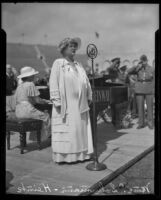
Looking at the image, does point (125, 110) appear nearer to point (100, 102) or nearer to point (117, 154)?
point (100, 102)

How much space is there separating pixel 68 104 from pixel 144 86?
3524 millimetres

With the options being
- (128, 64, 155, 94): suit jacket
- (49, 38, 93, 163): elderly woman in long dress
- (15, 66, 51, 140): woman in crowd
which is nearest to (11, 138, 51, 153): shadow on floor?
(15, 66, 51, 140): woman in crowd

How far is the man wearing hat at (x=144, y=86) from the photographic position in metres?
7.61

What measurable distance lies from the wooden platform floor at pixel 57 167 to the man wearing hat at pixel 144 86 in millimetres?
1259

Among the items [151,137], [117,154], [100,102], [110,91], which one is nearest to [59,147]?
[117,154]

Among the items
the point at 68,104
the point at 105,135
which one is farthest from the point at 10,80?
the point at 105,135

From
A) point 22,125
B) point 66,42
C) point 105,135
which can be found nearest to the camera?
point 66,42

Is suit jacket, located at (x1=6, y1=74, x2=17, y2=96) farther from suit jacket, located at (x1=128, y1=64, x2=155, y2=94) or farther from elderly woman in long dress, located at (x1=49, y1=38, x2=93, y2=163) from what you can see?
suit jacket, located at (x1=128, y1=64, x2=155, y2=94)

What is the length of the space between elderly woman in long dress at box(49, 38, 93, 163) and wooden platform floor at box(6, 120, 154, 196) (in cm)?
26

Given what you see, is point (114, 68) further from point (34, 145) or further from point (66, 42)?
point (66, 42)

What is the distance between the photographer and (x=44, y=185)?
13.7 ft

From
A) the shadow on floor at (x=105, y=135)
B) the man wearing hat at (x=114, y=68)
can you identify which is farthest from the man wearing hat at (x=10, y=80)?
the man wearing hat at (x=114, y=68)

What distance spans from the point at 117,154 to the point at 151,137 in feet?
5.76

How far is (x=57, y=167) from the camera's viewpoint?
16.3ft
